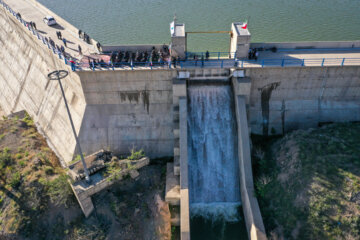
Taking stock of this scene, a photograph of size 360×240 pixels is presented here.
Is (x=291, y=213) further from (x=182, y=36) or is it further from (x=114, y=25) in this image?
(x=114, y=25)

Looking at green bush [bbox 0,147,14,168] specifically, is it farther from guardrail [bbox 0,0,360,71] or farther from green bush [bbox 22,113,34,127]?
guardrail [bbox 0,0,360,71]

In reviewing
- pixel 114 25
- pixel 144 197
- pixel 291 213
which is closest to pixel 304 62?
pixel 291 213

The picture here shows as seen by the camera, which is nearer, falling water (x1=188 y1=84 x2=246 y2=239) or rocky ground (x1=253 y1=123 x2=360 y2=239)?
rocky ground (x1=253 y1=123 x2=360 y2=239)

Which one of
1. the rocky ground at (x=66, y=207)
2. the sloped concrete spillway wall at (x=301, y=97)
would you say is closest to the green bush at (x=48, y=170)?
the rocky ground at (x=66, y=207)

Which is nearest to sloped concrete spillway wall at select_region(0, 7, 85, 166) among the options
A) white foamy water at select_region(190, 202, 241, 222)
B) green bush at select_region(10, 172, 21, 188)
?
green bush at select_region(10, 172, 21, 188)

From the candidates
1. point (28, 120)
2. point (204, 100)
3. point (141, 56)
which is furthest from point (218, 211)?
point (28, 120)

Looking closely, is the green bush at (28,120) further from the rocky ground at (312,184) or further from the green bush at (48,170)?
the rocky ground at (312,184)

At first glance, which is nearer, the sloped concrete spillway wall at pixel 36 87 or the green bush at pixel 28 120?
the sloped concrete spillway wall at pixel 36 87
